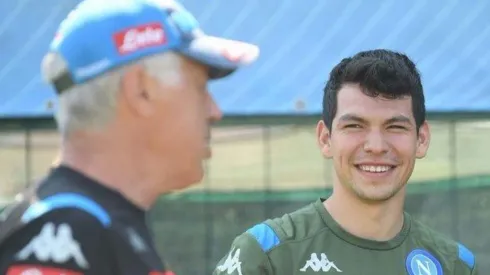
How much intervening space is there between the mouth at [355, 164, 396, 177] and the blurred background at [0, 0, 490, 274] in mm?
2484

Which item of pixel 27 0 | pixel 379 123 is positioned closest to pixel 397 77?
pixel 379 123

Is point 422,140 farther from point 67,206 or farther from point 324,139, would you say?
point 67,206

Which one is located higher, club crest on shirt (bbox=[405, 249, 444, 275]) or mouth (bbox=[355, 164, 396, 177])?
mouth (bbox=[355, 164, 396, 177])

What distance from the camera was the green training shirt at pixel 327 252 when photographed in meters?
2.14

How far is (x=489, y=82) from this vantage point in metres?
4.79

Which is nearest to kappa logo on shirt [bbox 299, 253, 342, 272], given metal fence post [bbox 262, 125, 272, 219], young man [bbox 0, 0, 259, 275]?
young man [bbox 0, 0, 259, 275]

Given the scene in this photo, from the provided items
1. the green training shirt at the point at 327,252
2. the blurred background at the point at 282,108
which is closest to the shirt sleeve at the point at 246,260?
the green training shirt at the point at 327,252

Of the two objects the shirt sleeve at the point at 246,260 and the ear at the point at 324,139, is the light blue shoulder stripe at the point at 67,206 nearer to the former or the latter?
the shirt sleeve at the point at 246,260

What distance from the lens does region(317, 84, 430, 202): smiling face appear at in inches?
84.8

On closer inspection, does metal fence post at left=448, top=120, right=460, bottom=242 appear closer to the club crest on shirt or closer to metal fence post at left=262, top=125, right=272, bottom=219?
metal fence post at left=262, top=125, right=272, bottom=219

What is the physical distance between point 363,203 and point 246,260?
31cm

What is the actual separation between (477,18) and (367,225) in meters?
2.87

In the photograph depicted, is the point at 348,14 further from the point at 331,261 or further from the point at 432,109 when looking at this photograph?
the point at 331,261

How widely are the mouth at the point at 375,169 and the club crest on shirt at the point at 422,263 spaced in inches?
9.0
